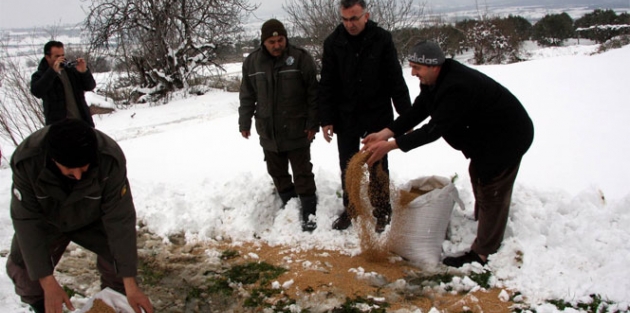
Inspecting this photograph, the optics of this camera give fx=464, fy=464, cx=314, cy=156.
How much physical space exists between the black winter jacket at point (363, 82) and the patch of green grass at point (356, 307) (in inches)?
48.3

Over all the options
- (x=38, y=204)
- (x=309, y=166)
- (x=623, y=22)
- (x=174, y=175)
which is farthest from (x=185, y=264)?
(x=623, y=22)

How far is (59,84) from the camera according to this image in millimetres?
4418

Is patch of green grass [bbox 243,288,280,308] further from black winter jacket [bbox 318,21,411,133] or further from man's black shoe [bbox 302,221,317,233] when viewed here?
black winter jacket [bbox 318,21,411,133]

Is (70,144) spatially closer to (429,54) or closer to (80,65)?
(429,54)

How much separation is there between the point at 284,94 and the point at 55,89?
2444mm

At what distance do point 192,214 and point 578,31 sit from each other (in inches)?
885

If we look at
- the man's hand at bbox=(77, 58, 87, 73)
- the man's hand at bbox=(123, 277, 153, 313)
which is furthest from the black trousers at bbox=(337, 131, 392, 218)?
the man's hand at bbox=(77, 58, 87, 73)

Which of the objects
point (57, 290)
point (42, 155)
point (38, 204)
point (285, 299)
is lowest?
point (285, 299)

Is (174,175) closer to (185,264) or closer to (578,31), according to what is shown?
(185,264)

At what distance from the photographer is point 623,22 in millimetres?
19359

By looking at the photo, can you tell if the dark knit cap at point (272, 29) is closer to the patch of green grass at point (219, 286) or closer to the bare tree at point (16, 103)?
the patch of green grass at point (219, 286)

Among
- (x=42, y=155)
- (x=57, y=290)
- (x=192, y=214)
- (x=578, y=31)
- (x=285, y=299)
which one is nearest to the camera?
(x=42, y=155)

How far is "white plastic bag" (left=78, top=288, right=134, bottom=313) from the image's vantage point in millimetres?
2355

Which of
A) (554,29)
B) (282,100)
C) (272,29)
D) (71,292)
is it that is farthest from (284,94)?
(554,29)
